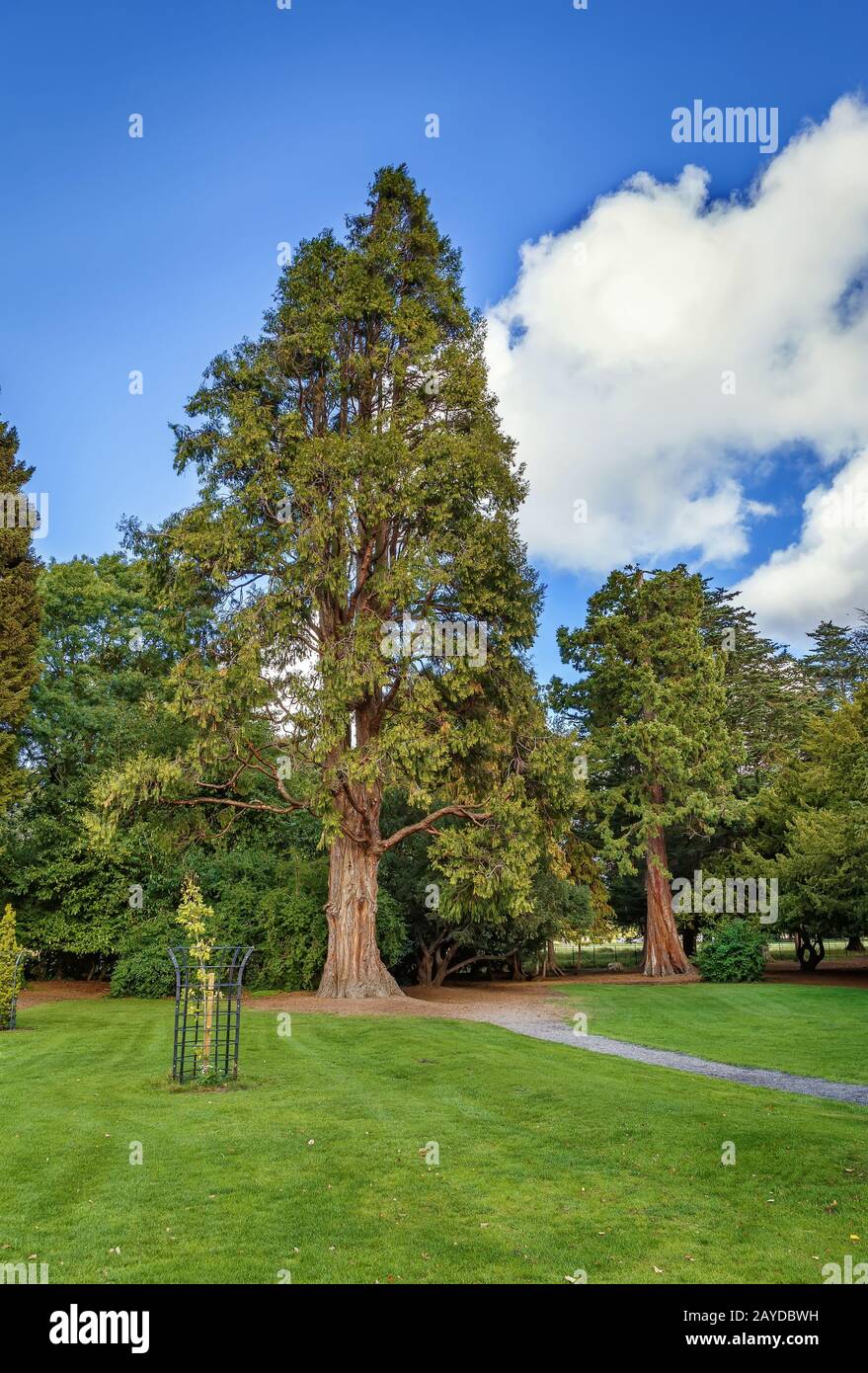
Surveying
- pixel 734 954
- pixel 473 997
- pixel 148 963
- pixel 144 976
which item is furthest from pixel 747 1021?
pixel 144 976

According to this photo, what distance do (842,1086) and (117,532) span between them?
3344cm

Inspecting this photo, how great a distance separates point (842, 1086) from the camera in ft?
36.2

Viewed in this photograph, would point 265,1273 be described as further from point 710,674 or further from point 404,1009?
point 710,674

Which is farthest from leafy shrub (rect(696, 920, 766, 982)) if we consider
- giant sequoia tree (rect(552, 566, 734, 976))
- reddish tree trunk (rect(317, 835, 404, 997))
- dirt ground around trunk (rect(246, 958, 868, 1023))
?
reddish tree trunk (rect(317, 835, 404, 997))

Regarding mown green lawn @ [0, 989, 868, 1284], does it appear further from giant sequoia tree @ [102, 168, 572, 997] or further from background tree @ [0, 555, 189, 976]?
background tree @ [0, 555, 189, 976]

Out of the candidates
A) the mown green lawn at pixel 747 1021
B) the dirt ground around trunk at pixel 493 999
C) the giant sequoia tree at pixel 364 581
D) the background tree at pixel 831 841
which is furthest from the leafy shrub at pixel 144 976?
the background tree at pixel 831 841

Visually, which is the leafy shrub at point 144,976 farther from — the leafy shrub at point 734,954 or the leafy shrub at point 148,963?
the leafy shrub at point 734,954

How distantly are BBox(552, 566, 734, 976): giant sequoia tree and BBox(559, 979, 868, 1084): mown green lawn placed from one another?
16.7 ft

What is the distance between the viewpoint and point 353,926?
20.5m

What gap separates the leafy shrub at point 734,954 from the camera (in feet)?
92.5

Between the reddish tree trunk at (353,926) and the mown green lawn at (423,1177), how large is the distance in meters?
9.19

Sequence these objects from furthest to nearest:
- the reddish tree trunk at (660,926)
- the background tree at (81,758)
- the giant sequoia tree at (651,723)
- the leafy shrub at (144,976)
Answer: the reddish tree trunk at (660,926)
the giant sequoia tree at (651,723)
the background tree at (81,758)
the leafy shrub at (144,976)

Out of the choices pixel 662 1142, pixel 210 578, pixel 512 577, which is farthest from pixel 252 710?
pixel 662 1142

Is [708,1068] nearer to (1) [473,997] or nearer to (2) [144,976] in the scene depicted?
(1) [473,997]
